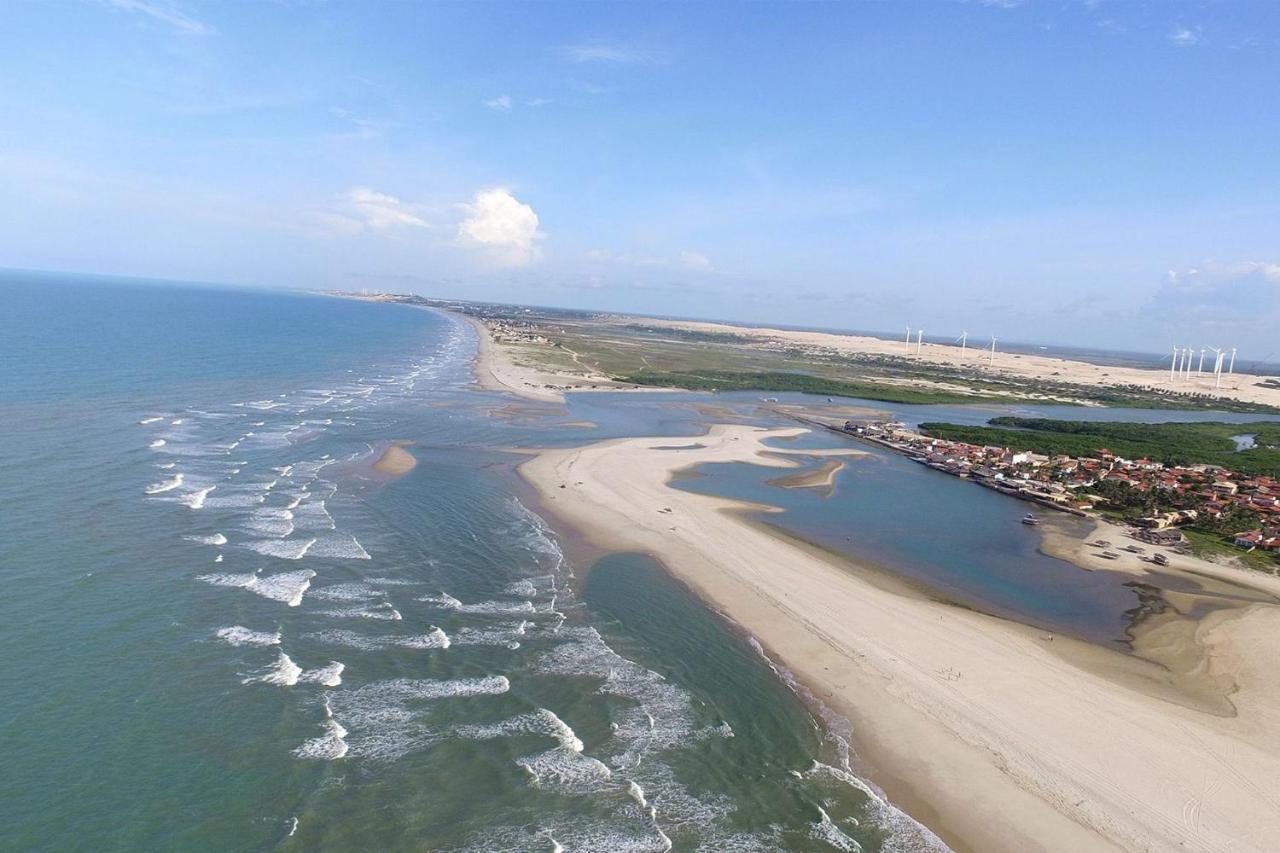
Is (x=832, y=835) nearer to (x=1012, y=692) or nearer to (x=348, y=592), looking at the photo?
(x=1012, y=692)

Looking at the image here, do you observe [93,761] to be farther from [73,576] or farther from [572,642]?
[572,642]

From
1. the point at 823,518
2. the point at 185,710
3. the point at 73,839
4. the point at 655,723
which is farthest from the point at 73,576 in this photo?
the point at 823,518

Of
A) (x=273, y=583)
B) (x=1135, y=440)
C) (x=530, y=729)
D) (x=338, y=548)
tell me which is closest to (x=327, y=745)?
(x=530, y=729)

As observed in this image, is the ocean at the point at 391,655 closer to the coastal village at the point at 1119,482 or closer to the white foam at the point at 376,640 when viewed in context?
the white foam at the point at 376,640

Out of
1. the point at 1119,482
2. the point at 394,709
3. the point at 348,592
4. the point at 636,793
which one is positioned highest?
the point at 1119,482

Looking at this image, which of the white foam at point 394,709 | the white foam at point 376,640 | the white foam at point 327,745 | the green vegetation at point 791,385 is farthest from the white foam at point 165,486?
the green vegetation at point 791,385

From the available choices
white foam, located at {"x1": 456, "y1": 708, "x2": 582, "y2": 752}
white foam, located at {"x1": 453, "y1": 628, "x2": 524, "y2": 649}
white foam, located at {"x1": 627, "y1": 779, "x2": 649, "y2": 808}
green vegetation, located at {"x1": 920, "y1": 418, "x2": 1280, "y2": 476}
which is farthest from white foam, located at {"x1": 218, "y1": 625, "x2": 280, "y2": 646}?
green vegetation, located at {"x1": 920, "y1": 418, "x2": 1280, "y2": 476}

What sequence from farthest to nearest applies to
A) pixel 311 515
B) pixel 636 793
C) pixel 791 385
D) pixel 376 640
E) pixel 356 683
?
pixel 791 385
pixel 311 515
pixel 376 640
pixel 356 683
pixel 636 793

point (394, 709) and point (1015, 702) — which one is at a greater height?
point (1015, 702)

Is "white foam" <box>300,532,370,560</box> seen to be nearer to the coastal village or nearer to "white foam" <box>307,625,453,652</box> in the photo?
"white foam" <box>307,625,453,652</box>
